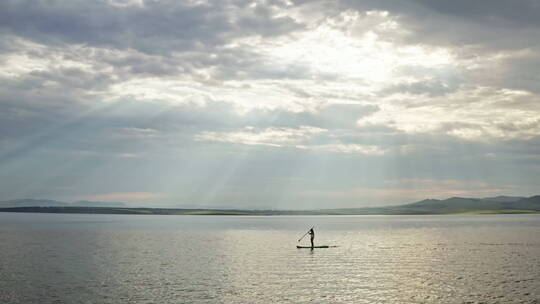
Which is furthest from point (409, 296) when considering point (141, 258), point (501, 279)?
point (141, 258)

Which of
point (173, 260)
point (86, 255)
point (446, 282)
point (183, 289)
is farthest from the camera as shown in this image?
point (86, 255)

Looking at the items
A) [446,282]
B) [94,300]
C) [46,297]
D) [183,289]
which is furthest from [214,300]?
[446,282]

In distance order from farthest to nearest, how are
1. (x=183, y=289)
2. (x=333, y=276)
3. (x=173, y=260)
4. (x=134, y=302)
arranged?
1. (x=173, y=260)
2. (x=333, y=276)
3. (x=183, y=289)
4. (x=134, y=302)

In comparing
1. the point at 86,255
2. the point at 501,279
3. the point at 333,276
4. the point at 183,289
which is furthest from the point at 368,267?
the point at 86,255

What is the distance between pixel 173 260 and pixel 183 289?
2769 centimetres

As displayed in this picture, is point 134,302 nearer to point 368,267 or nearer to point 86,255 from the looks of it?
point 368,267

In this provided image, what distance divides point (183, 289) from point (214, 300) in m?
6.95

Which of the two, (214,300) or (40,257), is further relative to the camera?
(40,257)

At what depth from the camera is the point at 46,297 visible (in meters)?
45.1

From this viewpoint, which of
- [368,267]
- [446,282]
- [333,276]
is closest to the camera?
[446,282]

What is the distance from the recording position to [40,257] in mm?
79125

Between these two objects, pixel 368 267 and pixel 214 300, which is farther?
pixel 368 267

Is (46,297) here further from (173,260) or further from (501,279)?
(501,279)

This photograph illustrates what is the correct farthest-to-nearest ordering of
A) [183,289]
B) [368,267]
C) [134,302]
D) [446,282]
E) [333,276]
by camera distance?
1. [368,267]
2. [333,276]
3. [446,282]
4. [183,289]
5. [134,302]
